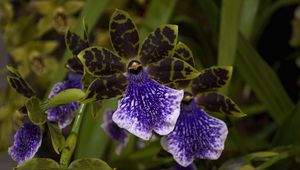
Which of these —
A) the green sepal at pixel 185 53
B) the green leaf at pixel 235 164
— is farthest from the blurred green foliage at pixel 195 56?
the green sepal at pixel 185 53

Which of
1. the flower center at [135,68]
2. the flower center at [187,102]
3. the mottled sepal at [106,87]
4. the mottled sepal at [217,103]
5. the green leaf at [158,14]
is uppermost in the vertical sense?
the flower center at [135,68]

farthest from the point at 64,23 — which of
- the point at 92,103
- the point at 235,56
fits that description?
the point at 92,103

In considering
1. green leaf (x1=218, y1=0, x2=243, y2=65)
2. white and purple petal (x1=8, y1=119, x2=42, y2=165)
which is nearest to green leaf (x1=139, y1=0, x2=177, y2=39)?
green leaf (x1=218, y1=0, x2=243, y2=65)

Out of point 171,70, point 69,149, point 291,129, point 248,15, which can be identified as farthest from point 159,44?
point 248,15

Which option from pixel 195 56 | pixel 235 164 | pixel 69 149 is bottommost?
pixel 195 56

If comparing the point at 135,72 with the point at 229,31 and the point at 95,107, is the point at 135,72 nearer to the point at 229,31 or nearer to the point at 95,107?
the point at 95,107

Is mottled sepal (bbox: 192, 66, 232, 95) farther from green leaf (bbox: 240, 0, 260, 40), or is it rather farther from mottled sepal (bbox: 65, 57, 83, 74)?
green leaf (bbox: 240, 0, 260, 40)

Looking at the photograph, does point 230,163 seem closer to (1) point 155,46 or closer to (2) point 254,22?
(1) point 155,46

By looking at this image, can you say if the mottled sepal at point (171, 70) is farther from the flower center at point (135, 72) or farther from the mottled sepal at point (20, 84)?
the mottled sepal at point (20, 84)
